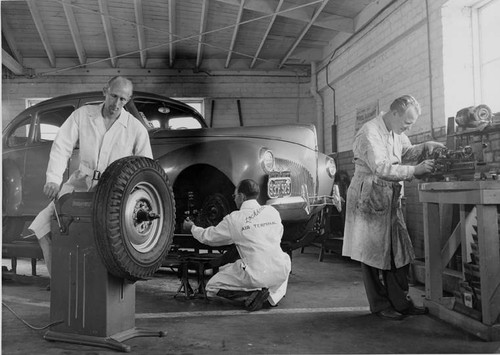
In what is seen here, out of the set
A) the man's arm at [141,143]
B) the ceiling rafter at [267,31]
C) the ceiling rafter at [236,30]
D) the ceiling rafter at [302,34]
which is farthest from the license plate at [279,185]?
the ceiling rafter at [302,34]

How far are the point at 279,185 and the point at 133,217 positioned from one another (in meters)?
1.65

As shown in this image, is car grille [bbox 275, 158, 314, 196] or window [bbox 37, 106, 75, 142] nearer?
car grille [bbox 275, 158, 314, 196]

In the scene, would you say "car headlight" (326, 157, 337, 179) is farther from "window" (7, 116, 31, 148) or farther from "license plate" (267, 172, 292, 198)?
"window" (7, 116, 31, 148)

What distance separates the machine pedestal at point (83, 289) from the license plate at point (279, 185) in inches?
62.3

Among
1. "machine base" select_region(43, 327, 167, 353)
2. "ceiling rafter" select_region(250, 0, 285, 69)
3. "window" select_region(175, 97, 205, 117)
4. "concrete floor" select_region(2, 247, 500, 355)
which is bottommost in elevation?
"concrete floor" select_region(2, 247, 500, 355)

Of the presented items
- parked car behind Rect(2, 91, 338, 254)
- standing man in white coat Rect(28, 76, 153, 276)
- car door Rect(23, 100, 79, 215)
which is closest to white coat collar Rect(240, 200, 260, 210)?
parked car behind Rect(2, 91, 338, 254)

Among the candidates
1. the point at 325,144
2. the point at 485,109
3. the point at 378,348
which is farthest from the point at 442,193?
the point at 325,144

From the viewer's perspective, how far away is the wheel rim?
236cm

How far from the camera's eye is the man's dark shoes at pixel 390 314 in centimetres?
288

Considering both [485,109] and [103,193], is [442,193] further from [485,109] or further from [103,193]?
[103,193]

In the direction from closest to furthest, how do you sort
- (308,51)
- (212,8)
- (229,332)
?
(229,332)
(212,8)
(308,51)

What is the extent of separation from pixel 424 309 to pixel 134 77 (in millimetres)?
5712

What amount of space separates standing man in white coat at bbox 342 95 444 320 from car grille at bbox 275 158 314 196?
95 centimetres

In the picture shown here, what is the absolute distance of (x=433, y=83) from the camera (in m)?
4.31
